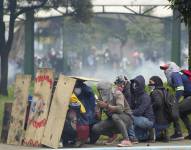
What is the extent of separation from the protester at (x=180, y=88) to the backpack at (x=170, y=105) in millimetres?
187

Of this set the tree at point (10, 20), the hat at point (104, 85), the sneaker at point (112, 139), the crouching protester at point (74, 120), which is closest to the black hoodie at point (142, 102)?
the sneaker at point (112, 139)

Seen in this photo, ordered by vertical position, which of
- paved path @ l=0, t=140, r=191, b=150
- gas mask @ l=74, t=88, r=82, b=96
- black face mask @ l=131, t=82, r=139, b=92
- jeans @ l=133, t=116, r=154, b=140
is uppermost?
black face mask @ l=131, t=82, r=139, b=92

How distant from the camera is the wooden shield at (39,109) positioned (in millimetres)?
12219

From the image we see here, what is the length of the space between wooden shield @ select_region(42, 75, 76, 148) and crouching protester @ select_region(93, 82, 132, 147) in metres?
0.57

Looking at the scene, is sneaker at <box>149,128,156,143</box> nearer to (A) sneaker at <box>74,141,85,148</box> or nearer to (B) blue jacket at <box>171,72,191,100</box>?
(B) blue jacket at <box>171,72,191,100</box>

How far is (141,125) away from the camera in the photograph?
1255 centimetres

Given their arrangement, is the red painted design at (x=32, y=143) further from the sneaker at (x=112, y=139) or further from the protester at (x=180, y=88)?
the protester at (x=180, y=88)

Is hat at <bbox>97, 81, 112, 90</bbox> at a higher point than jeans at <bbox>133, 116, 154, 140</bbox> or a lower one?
higher

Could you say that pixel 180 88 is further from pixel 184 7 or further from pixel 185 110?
pixel 184 7

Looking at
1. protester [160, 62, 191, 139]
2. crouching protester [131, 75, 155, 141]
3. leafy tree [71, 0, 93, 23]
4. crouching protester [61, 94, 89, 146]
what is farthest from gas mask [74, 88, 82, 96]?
leafy tree [71, 0, 93, 23]

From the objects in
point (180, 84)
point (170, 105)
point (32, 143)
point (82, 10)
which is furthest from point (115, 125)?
point (82, 10)

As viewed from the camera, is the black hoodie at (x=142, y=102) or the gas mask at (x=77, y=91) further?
the black hoodie at (x=142, y=102)

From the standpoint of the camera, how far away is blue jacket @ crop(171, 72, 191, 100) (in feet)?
42.6

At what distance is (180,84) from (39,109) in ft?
8.11
